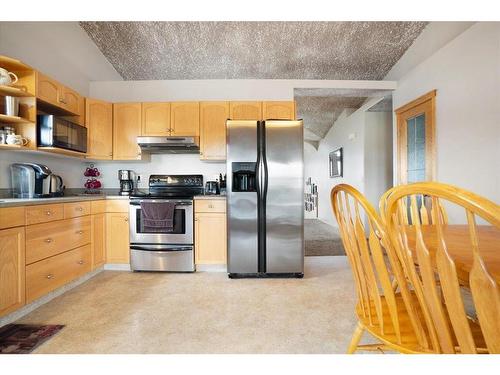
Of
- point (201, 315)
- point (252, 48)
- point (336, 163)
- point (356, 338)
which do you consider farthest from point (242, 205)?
point (336, 163)

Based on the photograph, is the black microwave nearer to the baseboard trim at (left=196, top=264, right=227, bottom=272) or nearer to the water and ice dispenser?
the water and ice dispenser

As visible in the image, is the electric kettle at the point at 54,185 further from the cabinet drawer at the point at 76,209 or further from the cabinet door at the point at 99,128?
the cabinet door at the point at 99,128

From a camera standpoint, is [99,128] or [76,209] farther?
[99,128]

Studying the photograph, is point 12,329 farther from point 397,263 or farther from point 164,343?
point 397,263

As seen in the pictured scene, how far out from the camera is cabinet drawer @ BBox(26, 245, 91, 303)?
2.01 m

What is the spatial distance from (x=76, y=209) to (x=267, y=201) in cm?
189

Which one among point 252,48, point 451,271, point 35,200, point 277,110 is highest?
point 252,48

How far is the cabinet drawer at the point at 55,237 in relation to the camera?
6.61 ft

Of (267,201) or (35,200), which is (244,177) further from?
(35,200)

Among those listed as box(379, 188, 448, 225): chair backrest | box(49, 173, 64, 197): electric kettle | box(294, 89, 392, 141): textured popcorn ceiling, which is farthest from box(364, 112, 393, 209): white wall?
box(49, 173, 64, 197): electric kettle

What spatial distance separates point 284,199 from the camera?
281 cm

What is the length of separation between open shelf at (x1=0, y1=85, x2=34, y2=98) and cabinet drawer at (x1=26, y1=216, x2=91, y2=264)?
1.13 meters
